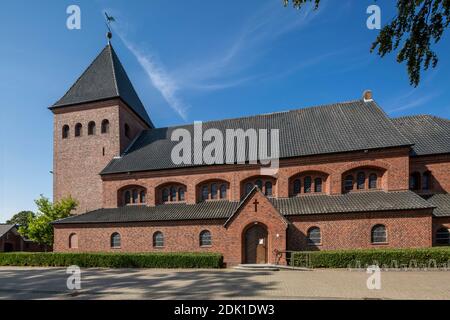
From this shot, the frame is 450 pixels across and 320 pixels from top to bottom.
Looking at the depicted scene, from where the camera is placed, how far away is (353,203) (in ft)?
62.3

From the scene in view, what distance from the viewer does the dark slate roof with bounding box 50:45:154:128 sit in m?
28.8

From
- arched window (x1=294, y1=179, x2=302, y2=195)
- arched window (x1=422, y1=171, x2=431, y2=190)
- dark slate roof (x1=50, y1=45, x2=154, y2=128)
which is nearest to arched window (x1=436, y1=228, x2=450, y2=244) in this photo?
arched window (x1=422, y1=171, x2=431, y2=190)

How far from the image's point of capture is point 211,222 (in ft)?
67.7

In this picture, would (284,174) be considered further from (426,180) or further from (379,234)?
(426,180)

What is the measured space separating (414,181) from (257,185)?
12485mm

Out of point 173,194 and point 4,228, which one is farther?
point 4,228

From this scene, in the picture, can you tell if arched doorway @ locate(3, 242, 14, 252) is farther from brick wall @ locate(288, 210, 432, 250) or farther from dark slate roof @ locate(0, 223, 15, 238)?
brick wall @ locate(288, 210, 432, 250)

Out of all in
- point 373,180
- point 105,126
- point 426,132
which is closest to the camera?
point 373,180

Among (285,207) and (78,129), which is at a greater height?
(78,129)

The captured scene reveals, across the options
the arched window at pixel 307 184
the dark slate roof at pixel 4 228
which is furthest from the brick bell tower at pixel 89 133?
the dark slate roof at pixel 4 228

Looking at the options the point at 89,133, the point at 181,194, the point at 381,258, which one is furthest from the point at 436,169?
the point at 89,133

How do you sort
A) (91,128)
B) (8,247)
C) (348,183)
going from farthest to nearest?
(8,247) → (91,128) → (348,183)
